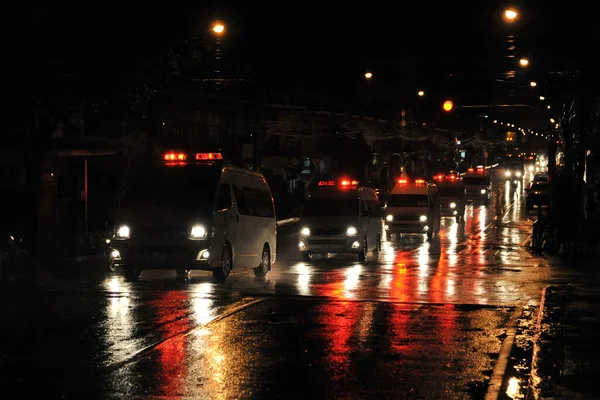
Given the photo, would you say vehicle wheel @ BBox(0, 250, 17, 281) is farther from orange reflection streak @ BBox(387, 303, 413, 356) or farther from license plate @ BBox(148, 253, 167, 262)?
orange reflection streak @ BBox(387, 303, 413, 356)

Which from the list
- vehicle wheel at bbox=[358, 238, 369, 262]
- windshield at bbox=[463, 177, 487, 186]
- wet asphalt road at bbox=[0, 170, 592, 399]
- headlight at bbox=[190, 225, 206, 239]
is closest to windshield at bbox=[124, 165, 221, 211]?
headlight at bbox=[190, 225, 206, 239]

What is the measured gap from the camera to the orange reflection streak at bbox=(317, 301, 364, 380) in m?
10.3

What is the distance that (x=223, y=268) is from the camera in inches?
760

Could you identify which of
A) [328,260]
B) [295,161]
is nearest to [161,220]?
[328,260]

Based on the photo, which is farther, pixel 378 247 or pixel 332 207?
pixel 378 247

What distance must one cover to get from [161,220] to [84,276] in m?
2.54

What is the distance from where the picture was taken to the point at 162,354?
10.8 m

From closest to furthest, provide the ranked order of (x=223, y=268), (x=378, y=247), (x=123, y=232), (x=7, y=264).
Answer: (x=223, y=268) → (x=123, y=232) → (x=7, y=264) → (x=378, y=247)

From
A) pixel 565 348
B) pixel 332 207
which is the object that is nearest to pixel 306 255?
pixel 332 207

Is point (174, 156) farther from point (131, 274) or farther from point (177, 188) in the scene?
point (131, 274)

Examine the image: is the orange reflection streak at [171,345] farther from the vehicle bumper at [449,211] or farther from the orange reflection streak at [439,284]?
the vehicle bumper at [449,211]

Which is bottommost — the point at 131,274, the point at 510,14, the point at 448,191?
the point at 131,274

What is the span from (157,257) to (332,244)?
7.56 metres

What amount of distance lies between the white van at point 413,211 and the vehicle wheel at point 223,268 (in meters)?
16.7
